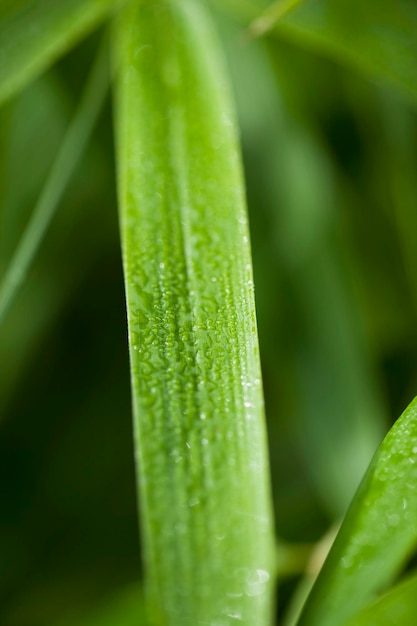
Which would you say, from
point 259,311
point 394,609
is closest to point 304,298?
point 259,311

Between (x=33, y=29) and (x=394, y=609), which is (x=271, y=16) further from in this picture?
(x=394, y=609)

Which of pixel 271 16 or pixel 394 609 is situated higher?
pixel 271 16

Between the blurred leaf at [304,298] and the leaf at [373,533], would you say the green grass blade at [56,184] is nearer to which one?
the blurred leaf at [304,298]

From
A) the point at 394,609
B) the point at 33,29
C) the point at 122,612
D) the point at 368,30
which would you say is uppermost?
the point at 33,29

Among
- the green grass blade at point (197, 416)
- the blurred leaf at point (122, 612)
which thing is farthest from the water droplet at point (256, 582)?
the blurred leaf at point (122, 612)

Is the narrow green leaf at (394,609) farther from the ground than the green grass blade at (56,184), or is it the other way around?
→ the green grass blade at (56,184)

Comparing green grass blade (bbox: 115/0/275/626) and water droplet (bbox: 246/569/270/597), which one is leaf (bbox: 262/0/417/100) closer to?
green grass blade (bbox: 115/0/275/626)
